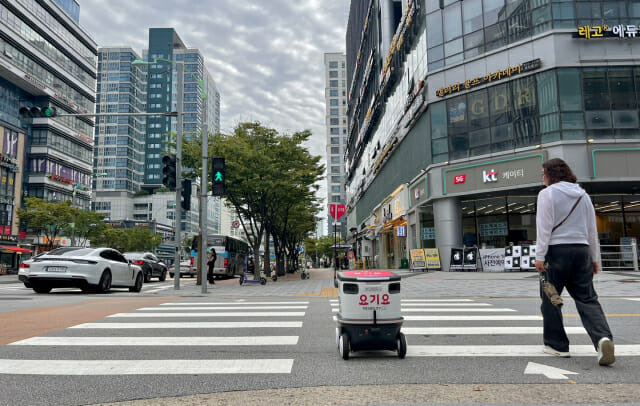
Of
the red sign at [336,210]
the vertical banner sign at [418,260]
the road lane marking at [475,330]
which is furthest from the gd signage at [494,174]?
the road lane marking at [475,330]

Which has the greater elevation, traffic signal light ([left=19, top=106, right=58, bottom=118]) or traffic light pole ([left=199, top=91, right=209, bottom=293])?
traffic signal light ([left=19, top=106, right=58, bottom=118])

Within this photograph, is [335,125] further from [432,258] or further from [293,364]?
[293,364]

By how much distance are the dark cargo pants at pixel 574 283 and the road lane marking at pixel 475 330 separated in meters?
1.50

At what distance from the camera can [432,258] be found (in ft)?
85.0

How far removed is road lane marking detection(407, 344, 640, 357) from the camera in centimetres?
476

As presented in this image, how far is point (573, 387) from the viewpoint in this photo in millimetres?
3586

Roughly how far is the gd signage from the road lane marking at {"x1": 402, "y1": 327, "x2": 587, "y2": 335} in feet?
58.0

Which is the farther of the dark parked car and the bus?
the bus

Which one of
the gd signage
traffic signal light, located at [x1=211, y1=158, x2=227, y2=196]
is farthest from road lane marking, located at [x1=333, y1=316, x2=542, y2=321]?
the gd signage

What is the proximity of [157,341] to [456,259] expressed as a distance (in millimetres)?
20755

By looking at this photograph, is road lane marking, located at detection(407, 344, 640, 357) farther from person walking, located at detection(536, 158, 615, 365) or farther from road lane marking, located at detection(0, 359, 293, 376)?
road lane marking, located at detection(0, 359, 293, 376)

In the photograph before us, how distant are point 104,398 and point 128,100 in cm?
14618

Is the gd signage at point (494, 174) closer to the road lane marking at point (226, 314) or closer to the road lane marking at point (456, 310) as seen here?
the road lane marking at point (456, 310)

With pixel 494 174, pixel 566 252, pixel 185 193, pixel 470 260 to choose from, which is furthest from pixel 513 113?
pixel 566 252
